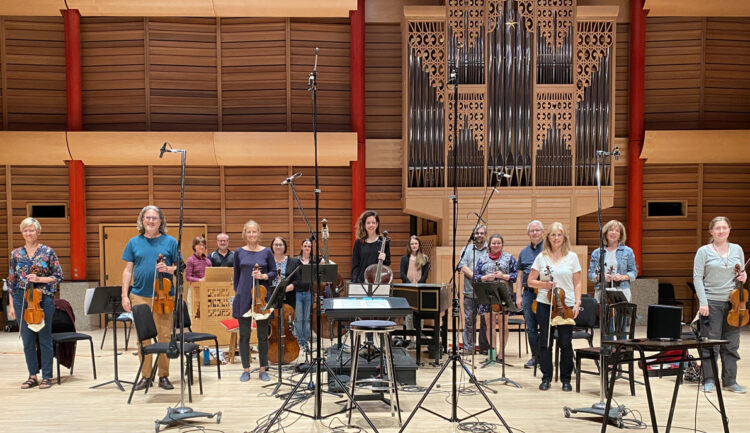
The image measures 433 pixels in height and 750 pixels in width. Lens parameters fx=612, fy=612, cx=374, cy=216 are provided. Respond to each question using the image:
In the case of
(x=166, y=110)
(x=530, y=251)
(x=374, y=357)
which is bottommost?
(x=374, y=357)

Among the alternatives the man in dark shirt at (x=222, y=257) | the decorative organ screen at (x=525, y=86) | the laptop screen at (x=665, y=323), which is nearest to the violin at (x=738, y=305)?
the laptop screen at (x=665, y=323)

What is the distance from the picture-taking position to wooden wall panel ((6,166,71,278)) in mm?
10031

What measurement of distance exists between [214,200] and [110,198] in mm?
1696

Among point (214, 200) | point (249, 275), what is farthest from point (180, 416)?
point (214, 200)

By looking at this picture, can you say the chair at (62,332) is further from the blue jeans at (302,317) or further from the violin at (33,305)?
the blue jeans at (302,317)

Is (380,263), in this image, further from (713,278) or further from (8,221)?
(8,221)

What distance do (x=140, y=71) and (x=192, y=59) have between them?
865mm

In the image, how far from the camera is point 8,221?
32.7ft

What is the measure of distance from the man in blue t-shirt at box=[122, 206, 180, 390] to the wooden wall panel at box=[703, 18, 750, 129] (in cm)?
900

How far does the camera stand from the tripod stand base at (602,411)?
459cm

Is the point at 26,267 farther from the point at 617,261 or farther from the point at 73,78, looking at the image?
the point at 617,261

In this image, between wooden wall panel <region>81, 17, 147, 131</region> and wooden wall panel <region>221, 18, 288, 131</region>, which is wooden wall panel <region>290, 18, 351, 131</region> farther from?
wooden wall panel <region>81, 17, 147, 131</region>

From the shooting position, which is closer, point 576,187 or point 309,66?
point 576,187

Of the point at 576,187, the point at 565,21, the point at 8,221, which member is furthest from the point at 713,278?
the point at 8,221
